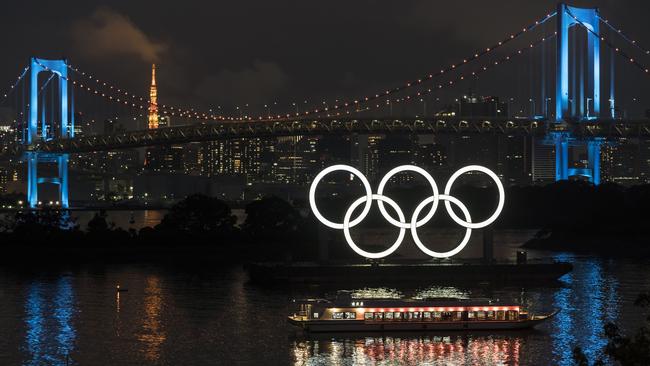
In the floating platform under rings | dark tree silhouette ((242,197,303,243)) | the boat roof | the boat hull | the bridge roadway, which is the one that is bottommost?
the boat hull

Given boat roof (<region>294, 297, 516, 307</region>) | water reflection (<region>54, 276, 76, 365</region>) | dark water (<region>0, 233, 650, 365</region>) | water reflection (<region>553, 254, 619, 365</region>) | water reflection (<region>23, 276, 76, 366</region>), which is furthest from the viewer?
boat roof (<region>294, 297, 516, 307</region>)

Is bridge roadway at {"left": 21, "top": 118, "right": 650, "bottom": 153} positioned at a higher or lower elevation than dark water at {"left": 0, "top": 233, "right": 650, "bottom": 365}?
higher

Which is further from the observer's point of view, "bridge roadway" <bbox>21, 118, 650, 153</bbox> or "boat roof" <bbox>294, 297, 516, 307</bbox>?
"bridge roadway" <bbox>21, 118, 650, 153</bbox>

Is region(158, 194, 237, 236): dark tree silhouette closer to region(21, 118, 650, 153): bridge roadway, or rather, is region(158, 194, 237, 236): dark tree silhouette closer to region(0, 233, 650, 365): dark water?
region(21, 118, 650, 153): bridge roadway

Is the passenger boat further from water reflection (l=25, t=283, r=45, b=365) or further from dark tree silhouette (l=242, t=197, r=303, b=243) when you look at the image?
dark tree silhouette (l=242, t=197, r=303, b=243)

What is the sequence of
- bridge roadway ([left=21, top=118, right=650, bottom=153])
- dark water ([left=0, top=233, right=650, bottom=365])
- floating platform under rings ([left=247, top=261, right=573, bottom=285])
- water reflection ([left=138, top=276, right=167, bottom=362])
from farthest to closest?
bridge roadway ([left=21, top=118, right=650, bottom=153]) < floating platform under rings ([left=247, top=261, right=573, bottom=285]) < water reflection ([left=138, top=276, right=167, bottom=362]) < dark water ([left=0, top=233, right=650, bottom=365])

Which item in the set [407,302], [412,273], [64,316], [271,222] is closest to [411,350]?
[407,302]

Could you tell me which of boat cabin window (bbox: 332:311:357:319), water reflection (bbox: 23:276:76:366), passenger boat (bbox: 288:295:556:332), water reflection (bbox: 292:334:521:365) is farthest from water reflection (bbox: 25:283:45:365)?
boat cabin window (bbox: 332:311:357:319)
